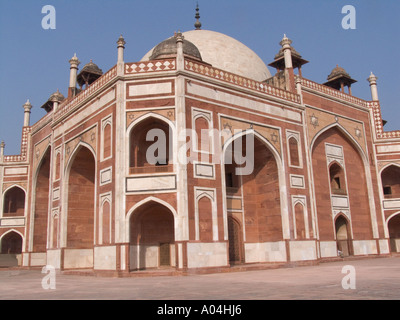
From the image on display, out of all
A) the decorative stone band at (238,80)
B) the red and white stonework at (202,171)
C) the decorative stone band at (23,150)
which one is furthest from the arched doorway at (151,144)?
the decorative stone band at (23,150)

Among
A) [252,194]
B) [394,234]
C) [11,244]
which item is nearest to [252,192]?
[252,194]

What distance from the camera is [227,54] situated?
22.8m

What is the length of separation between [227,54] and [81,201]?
11.8 m

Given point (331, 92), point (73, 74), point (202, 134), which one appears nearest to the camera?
point (202, 134)

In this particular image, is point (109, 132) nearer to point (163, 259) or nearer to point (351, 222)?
point (163, 259)

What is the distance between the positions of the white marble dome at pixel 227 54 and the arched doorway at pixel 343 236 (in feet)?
29.9

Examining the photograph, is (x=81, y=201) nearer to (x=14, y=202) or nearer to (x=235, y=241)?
(x=235, y=241)

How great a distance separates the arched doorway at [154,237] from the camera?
14.1 metres

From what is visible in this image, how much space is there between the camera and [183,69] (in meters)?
14.1

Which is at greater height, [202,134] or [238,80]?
[238,80]

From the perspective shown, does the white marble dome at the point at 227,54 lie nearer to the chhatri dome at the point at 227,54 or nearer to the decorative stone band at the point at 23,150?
the chhatri dome at the point at 227,54

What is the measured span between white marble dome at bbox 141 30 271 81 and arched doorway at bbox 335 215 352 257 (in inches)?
359

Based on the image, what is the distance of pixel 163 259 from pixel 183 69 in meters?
7.04
